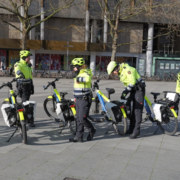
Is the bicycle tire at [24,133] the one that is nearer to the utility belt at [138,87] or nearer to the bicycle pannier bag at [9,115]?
the bicycle pannier bag at [9,115]

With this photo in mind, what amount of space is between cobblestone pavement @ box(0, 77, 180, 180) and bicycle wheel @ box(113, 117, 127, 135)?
118 millimetres

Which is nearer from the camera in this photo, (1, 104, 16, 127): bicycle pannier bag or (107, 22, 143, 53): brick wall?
(1, 104, 16, 127): bicycle pannier bag

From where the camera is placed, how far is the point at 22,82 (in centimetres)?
689

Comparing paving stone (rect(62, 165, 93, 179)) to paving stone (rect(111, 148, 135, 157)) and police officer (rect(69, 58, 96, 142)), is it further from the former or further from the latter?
police officer (rect(69, 58, 96, 142))

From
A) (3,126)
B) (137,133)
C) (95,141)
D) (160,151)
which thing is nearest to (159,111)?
(137,133)

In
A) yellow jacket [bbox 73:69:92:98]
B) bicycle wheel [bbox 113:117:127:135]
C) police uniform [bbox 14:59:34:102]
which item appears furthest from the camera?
police uniform [bbox 14:59:34:102]

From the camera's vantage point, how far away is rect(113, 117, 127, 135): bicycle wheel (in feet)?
20.3

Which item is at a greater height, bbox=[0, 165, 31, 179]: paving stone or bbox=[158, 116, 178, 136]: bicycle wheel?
bbox=[158, 116, 178, 136]: bicycle wheel

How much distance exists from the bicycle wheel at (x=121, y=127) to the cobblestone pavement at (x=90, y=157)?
0.39 feet

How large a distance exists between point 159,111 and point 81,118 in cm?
189

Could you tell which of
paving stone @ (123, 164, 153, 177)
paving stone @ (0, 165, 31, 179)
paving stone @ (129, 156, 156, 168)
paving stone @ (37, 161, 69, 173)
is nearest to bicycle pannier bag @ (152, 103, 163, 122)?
paving stone @ (129, 156, 156, 168)

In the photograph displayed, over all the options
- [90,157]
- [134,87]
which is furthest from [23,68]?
[90,157]

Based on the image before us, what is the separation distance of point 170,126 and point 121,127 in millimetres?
1275

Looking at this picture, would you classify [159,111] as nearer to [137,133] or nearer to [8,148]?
[137,133]
